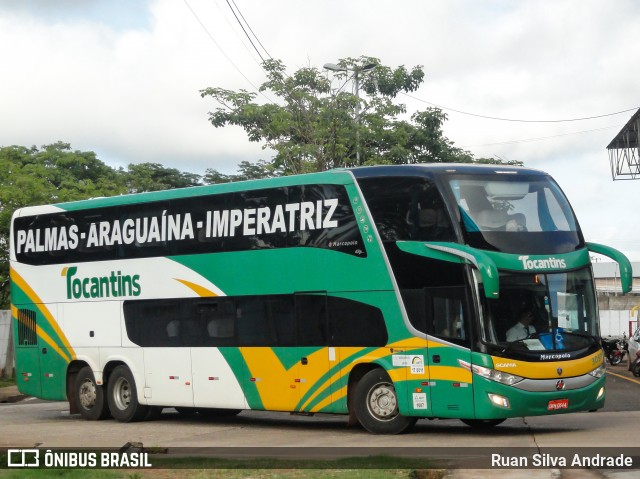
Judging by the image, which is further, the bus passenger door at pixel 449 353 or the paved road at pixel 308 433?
the bus passenger door at pixel 449 353

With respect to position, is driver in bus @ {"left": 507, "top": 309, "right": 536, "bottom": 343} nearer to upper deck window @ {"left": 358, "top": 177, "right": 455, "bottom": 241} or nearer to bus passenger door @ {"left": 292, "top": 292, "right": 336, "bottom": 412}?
upper deck window @ {"left": 358, "top": 177, "right": 455, "bottom": 241}

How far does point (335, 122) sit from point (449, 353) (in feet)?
70.0

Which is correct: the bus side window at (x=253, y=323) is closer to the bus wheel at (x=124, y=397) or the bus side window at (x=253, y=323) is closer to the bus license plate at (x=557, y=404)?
the bus wheel at (x=124, y=397)

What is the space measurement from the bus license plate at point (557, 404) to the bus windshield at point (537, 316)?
2.38ft

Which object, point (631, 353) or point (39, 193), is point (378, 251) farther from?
point (39, 193)

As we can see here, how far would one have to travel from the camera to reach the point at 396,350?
16.7 meters

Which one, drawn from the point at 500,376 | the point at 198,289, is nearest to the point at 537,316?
the point at 500,376

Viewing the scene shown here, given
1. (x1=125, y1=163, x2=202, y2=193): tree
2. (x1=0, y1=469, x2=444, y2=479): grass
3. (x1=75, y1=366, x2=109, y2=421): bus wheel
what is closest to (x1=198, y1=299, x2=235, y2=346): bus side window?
(x1=75, y1=366, x2=109, y2=421): bus wheel

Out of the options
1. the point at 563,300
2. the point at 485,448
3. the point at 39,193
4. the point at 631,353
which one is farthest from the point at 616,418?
the point at 39,193

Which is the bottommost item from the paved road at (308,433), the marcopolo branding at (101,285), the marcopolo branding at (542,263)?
the paved road at (308,433)

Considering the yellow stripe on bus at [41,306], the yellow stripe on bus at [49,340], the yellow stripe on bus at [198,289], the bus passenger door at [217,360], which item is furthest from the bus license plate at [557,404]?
the yellow stripe on bus at [49,340]

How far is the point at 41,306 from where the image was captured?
22.6 m

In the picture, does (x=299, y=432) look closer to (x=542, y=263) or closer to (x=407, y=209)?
(x=407, y=209)

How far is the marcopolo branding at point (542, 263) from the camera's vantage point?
16.1m
